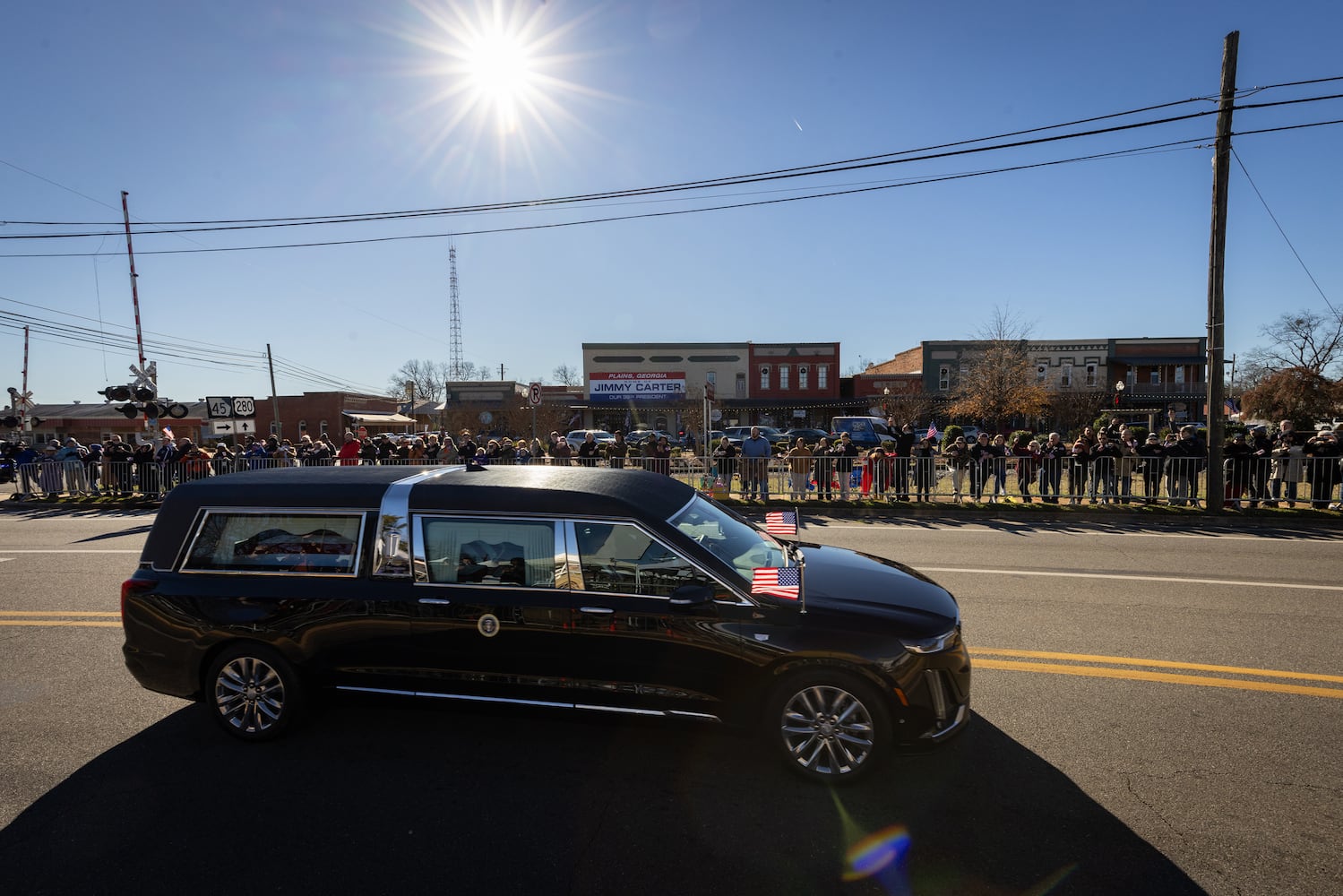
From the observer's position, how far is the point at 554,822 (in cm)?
326

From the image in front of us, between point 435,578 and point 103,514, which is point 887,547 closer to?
point 435,578

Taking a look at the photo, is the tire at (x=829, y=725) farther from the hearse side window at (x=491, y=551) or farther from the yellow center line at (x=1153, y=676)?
the yellow center line at (x=1153, y=676)

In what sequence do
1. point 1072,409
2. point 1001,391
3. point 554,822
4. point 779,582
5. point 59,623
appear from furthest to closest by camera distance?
point 1072,409 → point 1001,391 → point 59,623 → point 779,582 → point 554,822

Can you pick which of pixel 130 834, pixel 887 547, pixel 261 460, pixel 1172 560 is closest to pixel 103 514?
pixel 261 460

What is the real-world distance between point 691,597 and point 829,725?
1.01 m

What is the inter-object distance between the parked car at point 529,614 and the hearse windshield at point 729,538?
0.02 m

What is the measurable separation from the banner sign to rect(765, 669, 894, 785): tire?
49675 mm

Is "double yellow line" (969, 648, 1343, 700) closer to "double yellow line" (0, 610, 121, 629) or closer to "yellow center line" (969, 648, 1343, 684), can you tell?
"yellow center line" (969, 648, 1343, 684)

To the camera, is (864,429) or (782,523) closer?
(782,523)

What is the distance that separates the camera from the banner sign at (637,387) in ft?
175

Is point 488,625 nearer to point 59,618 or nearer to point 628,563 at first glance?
point 628,563

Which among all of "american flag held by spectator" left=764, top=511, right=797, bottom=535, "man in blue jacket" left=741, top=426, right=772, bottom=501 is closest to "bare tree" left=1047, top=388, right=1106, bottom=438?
"man in blue jacket" left=741, top=426, right=772, bottom=501

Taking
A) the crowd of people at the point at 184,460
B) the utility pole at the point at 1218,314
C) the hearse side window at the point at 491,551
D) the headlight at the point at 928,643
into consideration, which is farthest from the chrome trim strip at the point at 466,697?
the utility pole at the point at 1218,314

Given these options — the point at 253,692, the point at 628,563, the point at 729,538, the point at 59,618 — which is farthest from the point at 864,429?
the point at 253,692
